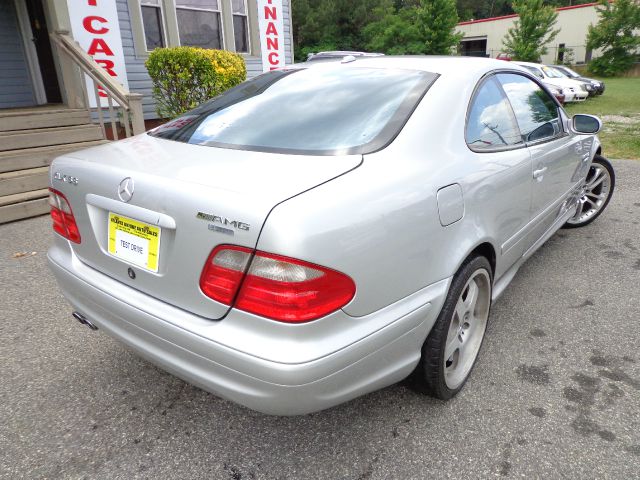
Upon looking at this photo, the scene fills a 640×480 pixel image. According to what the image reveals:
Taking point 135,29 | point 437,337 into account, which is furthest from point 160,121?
point 437,337

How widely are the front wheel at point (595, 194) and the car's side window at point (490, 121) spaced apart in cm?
227

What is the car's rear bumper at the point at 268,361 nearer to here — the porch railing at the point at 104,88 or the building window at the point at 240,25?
the porch railing at the point at 104,88

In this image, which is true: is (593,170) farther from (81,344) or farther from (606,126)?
(606,126)

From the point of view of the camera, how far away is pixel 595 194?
4.61 meters

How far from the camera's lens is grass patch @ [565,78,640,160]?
873 cm

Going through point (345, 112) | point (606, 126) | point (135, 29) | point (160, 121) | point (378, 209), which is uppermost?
point (135, 29)

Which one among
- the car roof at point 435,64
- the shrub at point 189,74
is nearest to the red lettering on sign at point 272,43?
the shrub at point 189,74

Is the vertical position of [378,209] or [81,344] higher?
[378,209]

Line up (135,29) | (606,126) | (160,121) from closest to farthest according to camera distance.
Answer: (135,29)
(160,121)
(606,126)

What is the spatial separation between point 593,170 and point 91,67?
256 inches

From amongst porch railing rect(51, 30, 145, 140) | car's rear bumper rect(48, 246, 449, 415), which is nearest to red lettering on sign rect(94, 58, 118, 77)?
porch railing rect(51, 30, 145, 140)

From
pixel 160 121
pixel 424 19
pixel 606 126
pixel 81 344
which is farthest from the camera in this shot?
pixel 424 19

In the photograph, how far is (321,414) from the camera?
214 centimetres

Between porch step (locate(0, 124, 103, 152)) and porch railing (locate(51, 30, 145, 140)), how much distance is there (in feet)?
0.71
